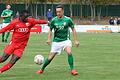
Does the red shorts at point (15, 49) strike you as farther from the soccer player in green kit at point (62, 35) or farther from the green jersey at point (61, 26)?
the green jersey at point (61, 26)

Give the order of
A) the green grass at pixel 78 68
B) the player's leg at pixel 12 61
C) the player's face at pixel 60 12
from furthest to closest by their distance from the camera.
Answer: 1. the player's face at pixel 60 12
2. the green grass at pixel 78 68
3. the player's leg at pixel 12 61

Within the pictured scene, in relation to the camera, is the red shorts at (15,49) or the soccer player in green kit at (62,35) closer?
the red shorts at (15,49)

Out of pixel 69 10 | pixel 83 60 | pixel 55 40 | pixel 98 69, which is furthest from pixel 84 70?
pixel 69 10

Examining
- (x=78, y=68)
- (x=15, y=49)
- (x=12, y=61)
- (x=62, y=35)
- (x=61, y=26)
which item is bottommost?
(x=78, y=68)

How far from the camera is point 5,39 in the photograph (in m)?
29.7

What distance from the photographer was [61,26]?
14.8 metres

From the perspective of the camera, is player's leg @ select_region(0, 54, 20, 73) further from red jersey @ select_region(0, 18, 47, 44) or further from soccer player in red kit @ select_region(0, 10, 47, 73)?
red jersey @ select_region(0, 18, 47, 44)

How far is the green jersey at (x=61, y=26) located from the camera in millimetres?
14812

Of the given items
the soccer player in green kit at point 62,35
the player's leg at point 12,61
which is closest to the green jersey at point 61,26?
the soccer player in green kit at point 62,35

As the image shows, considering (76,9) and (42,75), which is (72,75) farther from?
(76,9)

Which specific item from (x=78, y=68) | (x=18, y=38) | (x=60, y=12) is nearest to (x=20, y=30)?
(x=18, y=38)

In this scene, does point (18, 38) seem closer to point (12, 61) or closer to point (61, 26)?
point (12, 61)

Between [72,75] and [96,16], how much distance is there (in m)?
56.9

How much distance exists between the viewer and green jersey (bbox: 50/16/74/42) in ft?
48.6
